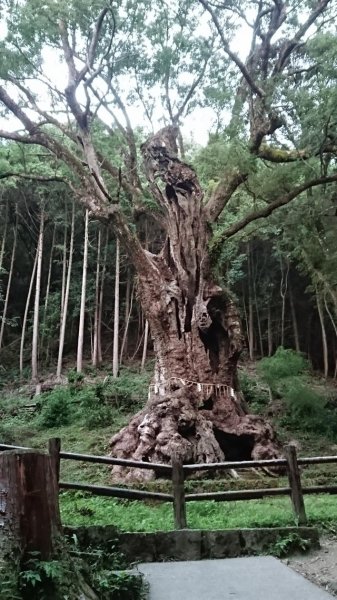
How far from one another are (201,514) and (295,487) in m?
1.37

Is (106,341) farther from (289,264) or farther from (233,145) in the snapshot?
(233,145)

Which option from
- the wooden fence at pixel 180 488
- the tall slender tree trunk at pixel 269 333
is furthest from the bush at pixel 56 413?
the tall slender tree trunk at pixel 269 333

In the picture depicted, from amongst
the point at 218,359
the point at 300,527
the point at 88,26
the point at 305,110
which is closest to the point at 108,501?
the point at 300,527

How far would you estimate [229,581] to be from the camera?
11.1 ft

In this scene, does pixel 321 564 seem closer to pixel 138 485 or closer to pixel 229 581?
pixel 229 581

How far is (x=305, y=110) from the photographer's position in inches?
381

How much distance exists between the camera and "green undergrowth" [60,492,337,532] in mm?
4828

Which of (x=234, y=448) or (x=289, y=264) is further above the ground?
(x=289, y=264)

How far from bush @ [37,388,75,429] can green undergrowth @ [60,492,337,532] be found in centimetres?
651

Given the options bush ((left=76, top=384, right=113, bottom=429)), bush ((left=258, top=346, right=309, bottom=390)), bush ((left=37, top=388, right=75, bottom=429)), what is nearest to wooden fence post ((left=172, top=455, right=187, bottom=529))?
bush ((left=76, top=384, right=113, bottom=429))

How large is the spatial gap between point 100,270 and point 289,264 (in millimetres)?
8324

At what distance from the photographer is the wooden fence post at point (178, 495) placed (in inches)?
182

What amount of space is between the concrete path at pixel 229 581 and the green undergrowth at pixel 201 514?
751mm

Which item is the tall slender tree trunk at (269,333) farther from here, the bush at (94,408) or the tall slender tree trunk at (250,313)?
the bush at (94,408)
